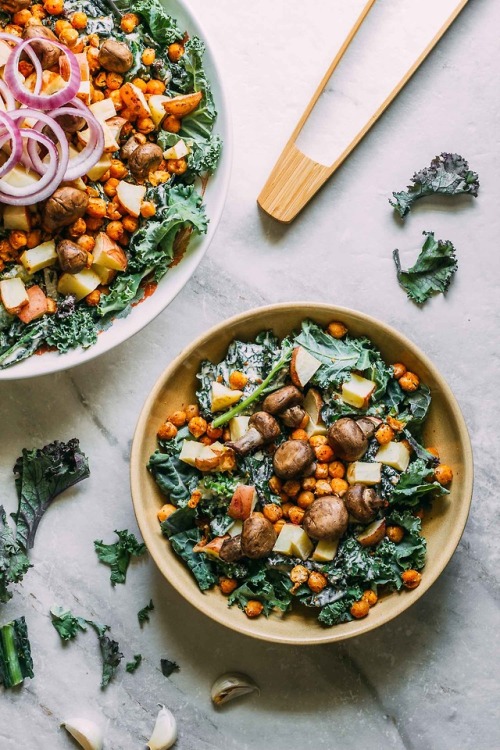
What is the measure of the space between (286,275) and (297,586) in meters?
1.29

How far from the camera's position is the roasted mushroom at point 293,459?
2838 millimetres

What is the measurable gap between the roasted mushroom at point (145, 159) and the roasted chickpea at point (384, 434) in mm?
1334

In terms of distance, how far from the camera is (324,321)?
10.0ft

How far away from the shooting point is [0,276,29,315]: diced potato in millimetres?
2859

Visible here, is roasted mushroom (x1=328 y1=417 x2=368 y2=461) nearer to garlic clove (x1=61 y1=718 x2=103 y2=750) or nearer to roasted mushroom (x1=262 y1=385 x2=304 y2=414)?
roasted mushroom (x1=262 y1=385 x2=304 y2=414)

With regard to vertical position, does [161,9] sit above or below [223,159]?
above

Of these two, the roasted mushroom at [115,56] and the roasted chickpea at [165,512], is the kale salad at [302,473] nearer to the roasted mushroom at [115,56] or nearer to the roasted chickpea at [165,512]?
the roasted chickpea at [165,512]

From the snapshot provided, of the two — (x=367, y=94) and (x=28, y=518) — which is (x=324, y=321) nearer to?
(x=367, y=94)

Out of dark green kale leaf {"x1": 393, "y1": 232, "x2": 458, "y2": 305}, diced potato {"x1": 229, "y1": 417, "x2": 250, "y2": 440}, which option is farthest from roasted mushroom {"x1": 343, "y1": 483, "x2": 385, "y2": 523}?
dark green kale leaf {"x1": 393, "y1": 232, "x2": 458, "y2": 305}

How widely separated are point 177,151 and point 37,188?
55 centimetres

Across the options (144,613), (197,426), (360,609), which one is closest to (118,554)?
(144,613)

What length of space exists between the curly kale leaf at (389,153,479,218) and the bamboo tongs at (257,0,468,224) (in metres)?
0.30

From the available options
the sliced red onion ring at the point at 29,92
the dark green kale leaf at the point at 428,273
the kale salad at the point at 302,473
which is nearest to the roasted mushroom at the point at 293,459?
the kale salad at the point at 302,473

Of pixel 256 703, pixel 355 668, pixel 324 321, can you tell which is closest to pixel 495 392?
pixel 324 321
